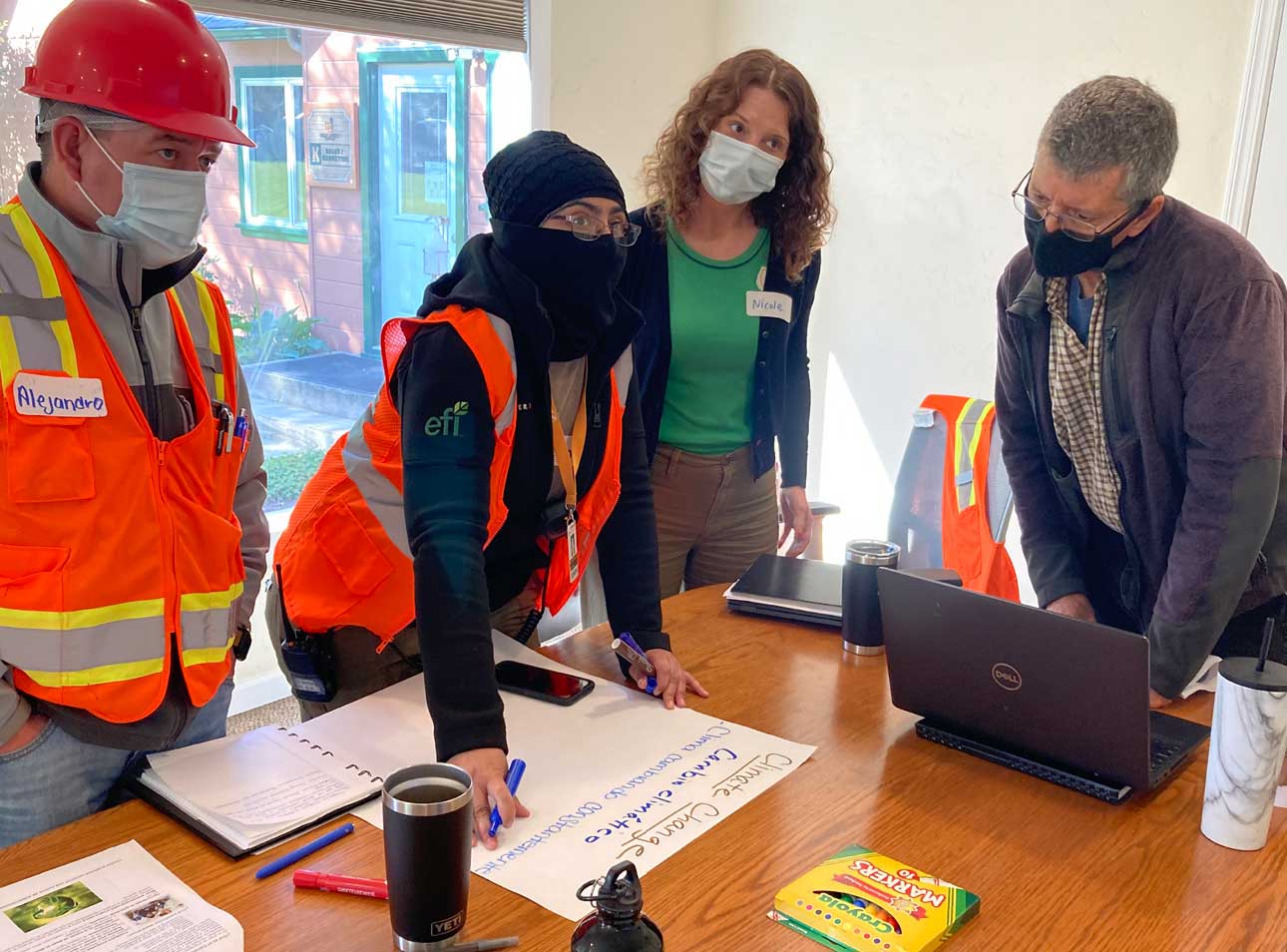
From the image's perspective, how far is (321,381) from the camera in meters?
3.61

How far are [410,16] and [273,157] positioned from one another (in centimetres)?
61

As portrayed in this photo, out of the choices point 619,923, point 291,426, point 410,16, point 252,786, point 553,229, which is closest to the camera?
point 619,923

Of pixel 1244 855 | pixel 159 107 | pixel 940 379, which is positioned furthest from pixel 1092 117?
pixel 940 379

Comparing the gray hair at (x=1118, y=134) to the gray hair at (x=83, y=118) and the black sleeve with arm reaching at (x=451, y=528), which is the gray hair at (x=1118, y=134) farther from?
the gray hair at (x=83, y=118)

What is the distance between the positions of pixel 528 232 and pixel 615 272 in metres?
0.14

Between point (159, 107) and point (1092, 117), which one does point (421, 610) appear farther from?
point (1092, 117)

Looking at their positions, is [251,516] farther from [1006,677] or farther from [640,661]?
[1006,677]

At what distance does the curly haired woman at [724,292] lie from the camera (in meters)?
2.24

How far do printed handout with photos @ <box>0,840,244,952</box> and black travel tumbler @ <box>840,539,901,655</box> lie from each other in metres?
→ 0.99

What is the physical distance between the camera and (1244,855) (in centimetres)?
117

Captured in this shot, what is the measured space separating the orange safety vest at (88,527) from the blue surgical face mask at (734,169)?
A: 3.99ft

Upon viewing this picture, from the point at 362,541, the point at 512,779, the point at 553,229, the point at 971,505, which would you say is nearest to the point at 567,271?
the point at 553,229

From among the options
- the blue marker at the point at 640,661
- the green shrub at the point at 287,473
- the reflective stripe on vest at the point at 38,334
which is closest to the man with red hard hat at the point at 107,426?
the reflective stripe on vest at the point at 38,334

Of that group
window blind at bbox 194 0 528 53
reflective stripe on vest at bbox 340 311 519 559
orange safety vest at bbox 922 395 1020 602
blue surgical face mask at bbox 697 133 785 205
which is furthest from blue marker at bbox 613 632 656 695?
window blind at bbox 194 0 528 53
